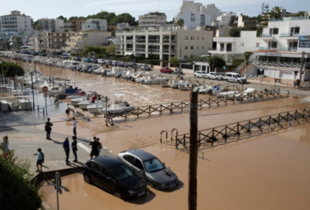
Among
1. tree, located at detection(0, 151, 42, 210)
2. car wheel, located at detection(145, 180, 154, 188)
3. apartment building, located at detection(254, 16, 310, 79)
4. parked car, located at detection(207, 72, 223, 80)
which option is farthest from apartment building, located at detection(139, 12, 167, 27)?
tree, located at detection(0, 151, 42, 210)

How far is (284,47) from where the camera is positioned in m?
48.4

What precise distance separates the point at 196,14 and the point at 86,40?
39.2 m

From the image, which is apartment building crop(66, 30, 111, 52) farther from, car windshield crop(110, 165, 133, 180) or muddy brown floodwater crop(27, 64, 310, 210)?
car windshield crop(110, 165, 133, 180)

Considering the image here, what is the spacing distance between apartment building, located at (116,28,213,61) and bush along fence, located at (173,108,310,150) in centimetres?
4145

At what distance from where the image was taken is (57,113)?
26016 millimetres

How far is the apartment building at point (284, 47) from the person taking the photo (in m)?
45.0

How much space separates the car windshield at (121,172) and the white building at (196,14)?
279ft

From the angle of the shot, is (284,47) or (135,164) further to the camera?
(284,47)

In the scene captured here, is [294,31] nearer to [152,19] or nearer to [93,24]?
[93,24]

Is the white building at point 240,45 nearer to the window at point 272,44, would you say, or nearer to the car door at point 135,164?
the window at point 272,44

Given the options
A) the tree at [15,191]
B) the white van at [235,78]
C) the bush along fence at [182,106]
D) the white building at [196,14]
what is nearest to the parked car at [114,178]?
the tree at [15,191]

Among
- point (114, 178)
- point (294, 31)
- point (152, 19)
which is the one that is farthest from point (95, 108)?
point (152, 19)

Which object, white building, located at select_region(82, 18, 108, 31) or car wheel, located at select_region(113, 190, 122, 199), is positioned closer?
car wheel, located at select_region(113, 190, 122, 199)

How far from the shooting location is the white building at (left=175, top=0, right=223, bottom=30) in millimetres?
97688
